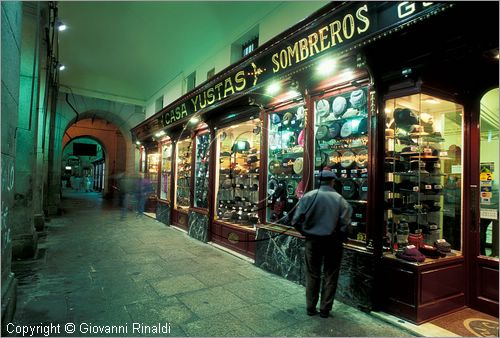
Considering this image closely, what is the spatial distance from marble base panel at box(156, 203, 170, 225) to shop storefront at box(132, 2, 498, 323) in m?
6.41

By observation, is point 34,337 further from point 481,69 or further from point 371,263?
point 481,69

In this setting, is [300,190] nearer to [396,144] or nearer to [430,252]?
[396,144]

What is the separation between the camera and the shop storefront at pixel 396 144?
13.5 feet

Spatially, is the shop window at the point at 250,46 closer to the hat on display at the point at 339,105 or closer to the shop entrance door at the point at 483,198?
the hat on display at the point at 339,105

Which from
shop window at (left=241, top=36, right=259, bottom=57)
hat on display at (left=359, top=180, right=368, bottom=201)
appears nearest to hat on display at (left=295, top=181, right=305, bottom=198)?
hat on display at (left=359, top=180, right=368, bottom=201)

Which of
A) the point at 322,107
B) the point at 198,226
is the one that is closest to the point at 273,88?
the point at 322,107

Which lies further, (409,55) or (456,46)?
(409,55)

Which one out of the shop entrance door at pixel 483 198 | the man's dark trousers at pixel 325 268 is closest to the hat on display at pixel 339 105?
the shop entrance door at pixel 483 198

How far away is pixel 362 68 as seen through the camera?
15.5 feet

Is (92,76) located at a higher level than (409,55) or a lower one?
higher

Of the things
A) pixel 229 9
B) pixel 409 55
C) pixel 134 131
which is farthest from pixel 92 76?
pixel 409 55

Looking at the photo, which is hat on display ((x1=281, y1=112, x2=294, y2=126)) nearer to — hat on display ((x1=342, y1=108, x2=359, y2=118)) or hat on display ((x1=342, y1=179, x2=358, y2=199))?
hat on display ((x1=342, y1=108, x2=359, y2=118))

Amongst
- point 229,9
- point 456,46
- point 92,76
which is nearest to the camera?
point 456,46

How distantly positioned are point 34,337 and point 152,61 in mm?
10353
